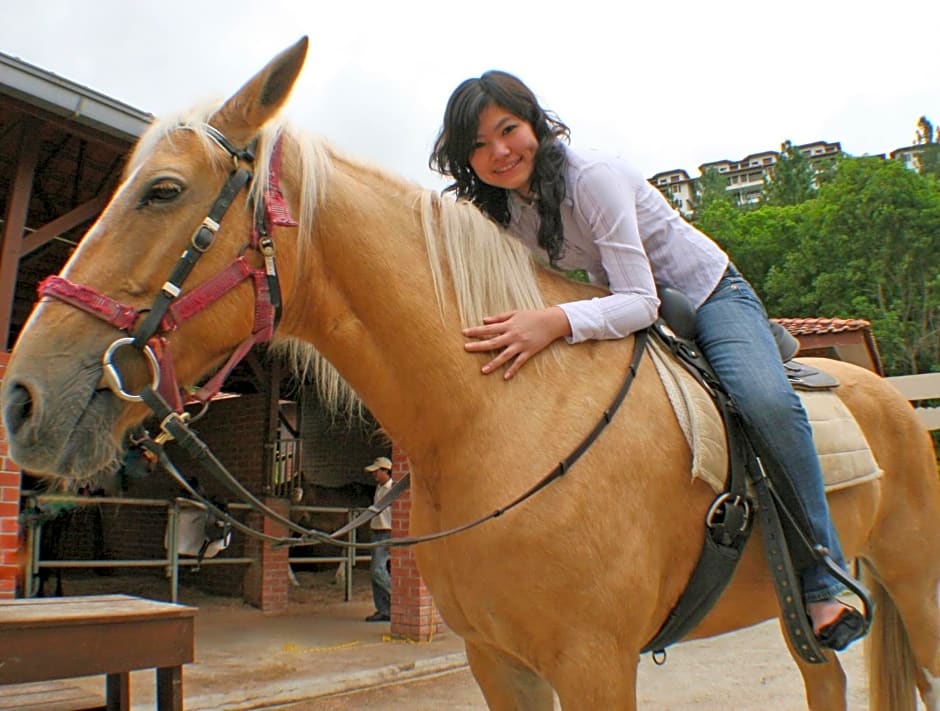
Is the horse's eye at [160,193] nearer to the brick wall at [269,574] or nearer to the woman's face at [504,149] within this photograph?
the woman's face at [504,149]

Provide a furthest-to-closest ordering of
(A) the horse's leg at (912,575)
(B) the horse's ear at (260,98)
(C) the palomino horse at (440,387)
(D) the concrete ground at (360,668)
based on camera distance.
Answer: (D) the concrete ground at (360,668)
(A) the horse's leg at (912,575)
(B) the horse's ear at (260,98)
(C) the palomino horse at (440,387)

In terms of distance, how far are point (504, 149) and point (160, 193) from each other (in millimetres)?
950

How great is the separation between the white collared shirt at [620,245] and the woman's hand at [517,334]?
0.16 ft

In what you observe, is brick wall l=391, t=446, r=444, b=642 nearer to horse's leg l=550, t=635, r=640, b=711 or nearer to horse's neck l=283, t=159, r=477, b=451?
horse's neck l=283, t=159, r=477, b=451

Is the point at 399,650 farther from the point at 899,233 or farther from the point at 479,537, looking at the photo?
the point at 899,233

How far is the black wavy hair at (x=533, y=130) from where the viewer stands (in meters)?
2.13

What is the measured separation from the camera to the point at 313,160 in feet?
6.29

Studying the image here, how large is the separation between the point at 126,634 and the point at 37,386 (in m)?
2.00

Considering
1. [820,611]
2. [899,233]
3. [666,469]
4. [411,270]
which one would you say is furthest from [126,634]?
[899,233]

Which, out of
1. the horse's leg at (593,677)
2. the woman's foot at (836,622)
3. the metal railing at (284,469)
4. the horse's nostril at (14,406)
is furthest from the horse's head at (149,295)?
the metal railing at (284,469)

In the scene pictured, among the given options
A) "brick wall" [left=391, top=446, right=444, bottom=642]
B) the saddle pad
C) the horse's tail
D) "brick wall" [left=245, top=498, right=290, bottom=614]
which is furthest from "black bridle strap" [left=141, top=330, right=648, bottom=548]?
"brick wall" [left=245, top=498, right=290, bottom=614]

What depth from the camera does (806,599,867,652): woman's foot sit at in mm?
2020

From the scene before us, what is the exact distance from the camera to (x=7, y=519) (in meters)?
→ 4.24

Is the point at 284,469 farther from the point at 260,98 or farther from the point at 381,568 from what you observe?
the point at 260,98
